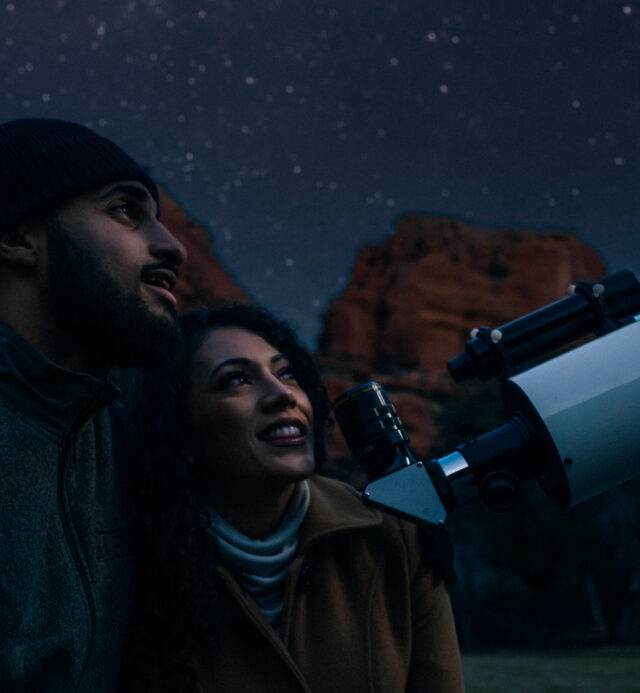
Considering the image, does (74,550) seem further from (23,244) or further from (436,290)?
(436,290)

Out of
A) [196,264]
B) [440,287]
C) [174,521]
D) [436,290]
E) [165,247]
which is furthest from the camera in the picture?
[440,287]

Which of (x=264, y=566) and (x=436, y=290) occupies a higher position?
(x=436, y=290)

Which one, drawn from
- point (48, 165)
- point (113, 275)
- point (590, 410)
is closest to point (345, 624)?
point (590, 410)

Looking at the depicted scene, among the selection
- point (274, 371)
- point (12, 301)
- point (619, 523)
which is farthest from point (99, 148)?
point (619, 523)

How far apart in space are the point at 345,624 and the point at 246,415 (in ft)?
2.04

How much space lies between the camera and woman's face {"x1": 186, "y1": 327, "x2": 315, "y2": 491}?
1731 millimetres

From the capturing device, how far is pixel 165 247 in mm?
1638

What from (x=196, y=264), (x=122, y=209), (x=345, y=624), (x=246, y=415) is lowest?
(x=345, y=624)

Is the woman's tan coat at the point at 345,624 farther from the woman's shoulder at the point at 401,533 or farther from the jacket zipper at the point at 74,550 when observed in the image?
the jacket zipper at the point at 74,550

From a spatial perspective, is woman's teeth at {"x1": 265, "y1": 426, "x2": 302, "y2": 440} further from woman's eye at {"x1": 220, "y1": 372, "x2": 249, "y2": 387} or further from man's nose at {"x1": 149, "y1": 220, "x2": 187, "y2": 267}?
man's nose at {"x1": 149, "y1": 220, "x2": 187, "y2": 267}

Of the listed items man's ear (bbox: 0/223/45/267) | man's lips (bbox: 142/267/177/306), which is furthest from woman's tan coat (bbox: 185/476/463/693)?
man's ear (bbox: 0/223/45/267)

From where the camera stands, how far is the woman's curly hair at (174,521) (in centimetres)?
160

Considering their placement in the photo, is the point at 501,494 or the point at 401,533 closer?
the point at 501,494

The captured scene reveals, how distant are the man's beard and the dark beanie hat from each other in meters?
0.08
